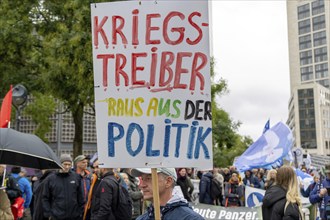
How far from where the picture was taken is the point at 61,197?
25.0 feet

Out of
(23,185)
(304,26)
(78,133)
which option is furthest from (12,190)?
(304,26)

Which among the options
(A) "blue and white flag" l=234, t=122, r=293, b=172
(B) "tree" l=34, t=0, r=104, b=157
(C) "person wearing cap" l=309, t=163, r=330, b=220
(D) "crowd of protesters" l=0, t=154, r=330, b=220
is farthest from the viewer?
(B) "tree" l=34, t=0, r=104, b=157

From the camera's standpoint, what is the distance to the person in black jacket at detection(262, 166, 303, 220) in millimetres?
5797

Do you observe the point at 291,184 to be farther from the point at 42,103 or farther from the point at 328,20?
the point at 328,20

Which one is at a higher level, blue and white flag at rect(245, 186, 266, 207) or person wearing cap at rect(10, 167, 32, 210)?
person wearing cap at rect(10, 167, 32, 210)

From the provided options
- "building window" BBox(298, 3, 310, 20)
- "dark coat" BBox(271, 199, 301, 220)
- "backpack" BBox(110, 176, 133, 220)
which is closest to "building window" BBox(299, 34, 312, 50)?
"building window" BBox(298, 3, 310, 20)

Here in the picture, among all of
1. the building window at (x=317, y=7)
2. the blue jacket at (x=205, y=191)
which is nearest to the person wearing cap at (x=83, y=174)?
the blue jacket at (x=205, y=191)

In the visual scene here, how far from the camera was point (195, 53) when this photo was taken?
3.55m

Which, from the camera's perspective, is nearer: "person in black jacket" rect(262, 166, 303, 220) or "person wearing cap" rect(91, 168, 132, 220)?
"person in black jacket" rect(262, 166, 303, 220)

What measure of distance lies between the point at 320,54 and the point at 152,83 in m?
161

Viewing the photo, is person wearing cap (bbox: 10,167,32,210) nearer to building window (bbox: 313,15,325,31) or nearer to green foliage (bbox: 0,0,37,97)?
green foliage (bbox: 0,0,37,97)

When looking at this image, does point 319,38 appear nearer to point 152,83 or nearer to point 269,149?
point 269,149

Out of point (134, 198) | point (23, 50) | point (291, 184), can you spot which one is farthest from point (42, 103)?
point (291, 184)

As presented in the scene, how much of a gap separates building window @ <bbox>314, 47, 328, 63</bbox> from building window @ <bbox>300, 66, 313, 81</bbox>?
3.19m
